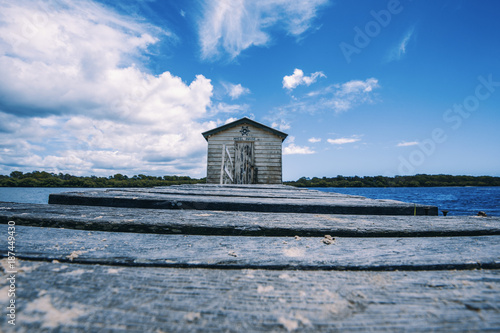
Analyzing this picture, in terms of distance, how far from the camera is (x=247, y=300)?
1.59ft

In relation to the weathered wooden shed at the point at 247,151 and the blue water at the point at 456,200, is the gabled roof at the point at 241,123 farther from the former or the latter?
the blue water at the point at 456,200

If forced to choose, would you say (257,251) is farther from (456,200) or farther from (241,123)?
(456,200)

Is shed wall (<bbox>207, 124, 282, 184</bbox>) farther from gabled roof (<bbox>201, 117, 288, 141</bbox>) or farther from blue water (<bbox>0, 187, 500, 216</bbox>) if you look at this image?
blue water (<bbox>0, 187, 500, 216</bbox>)

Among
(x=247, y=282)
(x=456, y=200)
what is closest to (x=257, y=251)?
(x=247, y=282)

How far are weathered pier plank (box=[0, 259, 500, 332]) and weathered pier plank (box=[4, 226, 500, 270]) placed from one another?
0.03 m

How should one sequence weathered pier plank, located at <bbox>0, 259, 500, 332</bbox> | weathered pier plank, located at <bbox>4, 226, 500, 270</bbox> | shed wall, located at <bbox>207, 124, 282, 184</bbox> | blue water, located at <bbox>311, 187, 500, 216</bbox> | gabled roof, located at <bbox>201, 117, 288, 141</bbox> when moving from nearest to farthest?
weathered pier plank, located at <bbox>0, 259, 500, 332</bbox>, weathered pier plank, located at <bbox>4, 226, 500, 270</bbox>, shed wall, located at <bbox>207, 124, 282, 184</bbox>, gabled roof, located at <bbox>201, 117, 288, 141</bbox>, blue water, located at <bbox>311, 187, 500, 216</bbox>

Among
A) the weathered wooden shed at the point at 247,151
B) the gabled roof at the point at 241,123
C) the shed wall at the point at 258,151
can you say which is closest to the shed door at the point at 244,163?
the weathered wooden shed at the point at 247,151

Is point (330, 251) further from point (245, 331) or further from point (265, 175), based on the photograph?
point (265, 175)

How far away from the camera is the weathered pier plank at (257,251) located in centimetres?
64

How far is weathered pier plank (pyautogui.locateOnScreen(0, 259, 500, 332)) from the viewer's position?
0.41 metres

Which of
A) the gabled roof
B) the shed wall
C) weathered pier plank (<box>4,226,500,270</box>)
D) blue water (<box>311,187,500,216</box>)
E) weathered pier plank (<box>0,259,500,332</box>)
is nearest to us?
weathered pier plank (<box>0,259,500,332</box>)

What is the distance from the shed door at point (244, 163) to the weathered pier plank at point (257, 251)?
10318mm

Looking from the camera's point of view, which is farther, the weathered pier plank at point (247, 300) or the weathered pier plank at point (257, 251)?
the weathered pier plank at point (257, 251)

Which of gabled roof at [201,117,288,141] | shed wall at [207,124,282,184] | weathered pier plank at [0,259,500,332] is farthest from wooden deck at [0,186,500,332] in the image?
gabled roof at [201,117,288,141]
